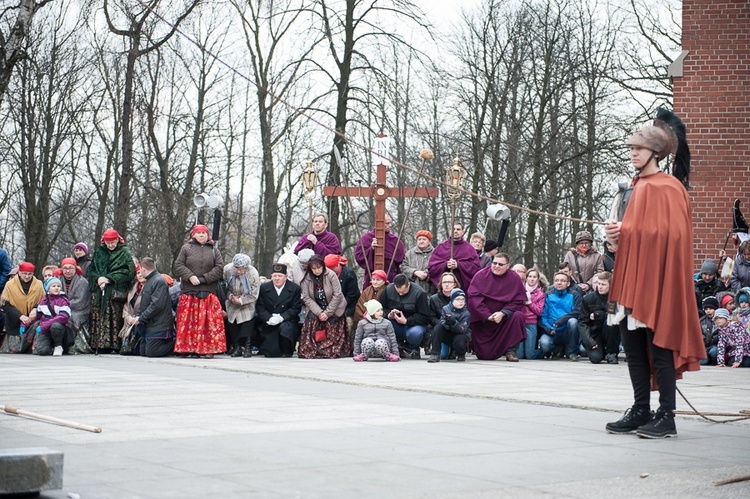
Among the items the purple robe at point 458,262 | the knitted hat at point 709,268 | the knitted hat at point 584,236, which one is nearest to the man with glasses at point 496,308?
the purple robe at point 458,262

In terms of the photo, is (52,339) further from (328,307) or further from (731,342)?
(731,342)

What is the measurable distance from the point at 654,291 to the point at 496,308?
8847 millimetres

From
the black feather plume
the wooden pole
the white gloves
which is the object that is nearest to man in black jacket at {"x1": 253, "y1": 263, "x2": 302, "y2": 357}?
the white gloves

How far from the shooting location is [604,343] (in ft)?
50.0

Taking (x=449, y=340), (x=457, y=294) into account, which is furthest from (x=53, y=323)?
(x=457, y=294)

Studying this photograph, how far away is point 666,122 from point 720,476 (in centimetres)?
283

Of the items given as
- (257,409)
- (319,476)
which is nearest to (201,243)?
(257,409)

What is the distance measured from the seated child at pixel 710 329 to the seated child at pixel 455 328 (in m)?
3.22

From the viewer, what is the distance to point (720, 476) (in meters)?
5.31

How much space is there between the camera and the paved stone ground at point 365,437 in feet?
16.4

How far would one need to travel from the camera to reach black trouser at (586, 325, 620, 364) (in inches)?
593

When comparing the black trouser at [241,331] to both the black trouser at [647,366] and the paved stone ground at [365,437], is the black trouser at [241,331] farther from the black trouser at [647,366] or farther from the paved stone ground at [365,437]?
the black trouser at [647,366]

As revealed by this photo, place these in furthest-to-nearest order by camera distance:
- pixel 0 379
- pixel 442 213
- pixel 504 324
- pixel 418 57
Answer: pixel 442 213 → pixel 418 57 → pixel 504 324 → pixel 0 379

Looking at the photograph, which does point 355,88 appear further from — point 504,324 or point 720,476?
point 720,476
